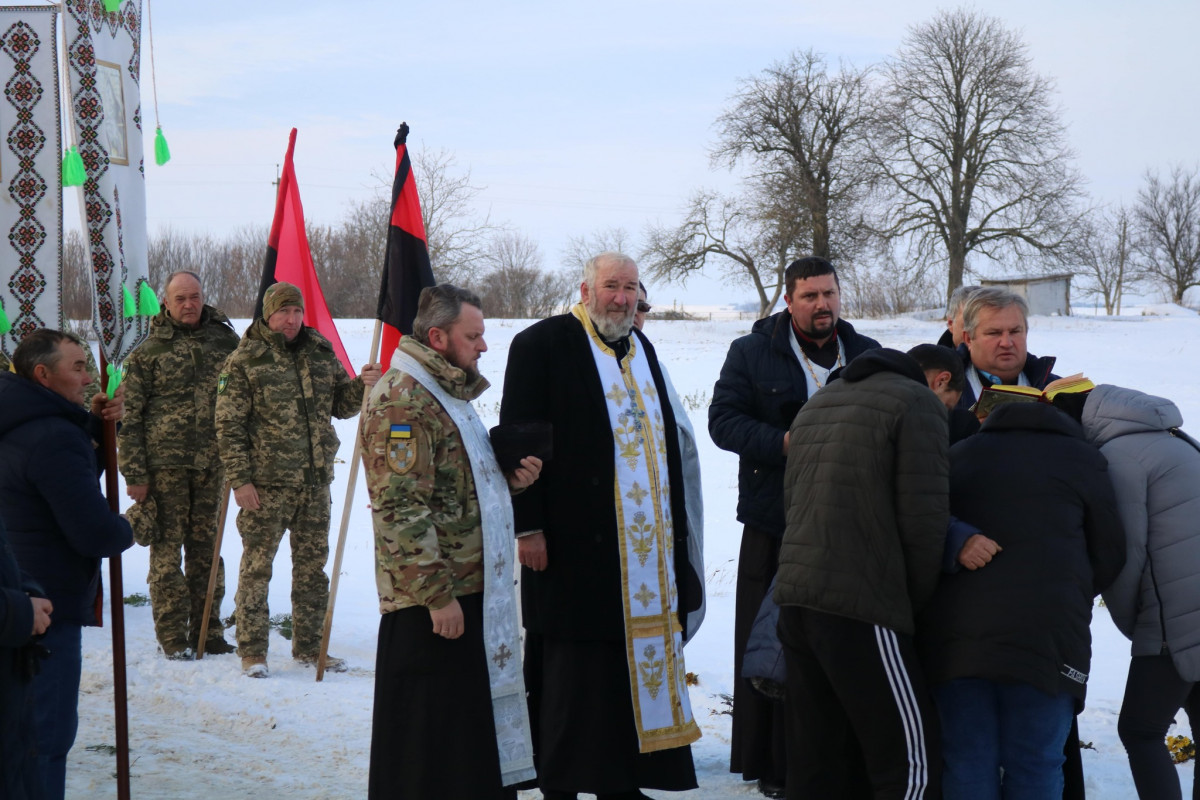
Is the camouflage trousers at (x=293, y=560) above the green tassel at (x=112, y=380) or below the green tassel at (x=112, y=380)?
below

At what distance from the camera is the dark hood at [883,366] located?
351cm

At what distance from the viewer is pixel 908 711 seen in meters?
3.35

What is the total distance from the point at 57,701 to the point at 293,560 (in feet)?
9.09

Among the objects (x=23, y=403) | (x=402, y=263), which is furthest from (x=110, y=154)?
(x=23, y=403)

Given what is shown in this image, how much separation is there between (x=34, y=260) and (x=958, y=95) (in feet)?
125

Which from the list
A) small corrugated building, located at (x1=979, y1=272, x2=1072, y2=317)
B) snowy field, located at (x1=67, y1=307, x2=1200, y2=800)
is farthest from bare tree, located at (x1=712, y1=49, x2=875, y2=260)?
snowy field, located at (x1=67, y1=307, x2=1200, y2=800)

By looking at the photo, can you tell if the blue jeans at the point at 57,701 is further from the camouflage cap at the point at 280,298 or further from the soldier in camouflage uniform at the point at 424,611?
the camouflage cap at the point at 280,298

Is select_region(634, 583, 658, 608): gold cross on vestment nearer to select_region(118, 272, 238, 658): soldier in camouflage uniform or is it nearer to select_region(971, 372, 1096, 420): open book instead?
select_region(971, 372, 1096, 420): open book

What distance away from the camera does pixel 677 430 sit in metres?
4.77

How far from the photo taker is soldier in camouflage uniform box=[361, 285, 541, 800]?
3.65 meters

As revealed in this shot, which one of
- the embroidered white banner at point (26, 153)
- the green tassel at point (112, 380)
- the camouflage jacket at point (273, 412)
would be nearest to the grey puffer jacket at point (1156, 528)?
the green tassel at point (112, 380)

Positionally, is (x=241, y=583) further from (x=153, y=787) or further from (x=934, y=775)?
(x=934, y=775)

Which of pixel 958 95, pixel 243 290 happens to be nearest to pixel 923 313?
pixel 958 95

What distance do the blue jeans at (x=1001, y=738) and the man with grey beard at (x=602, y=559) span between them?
124 cm
